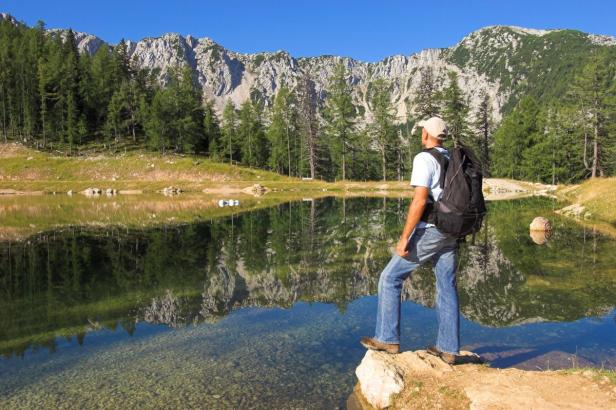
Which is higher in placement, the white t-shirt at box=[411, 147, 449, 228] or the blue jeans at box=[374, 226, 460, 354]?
the white t-shirt at box=[411, 147, 449, 228]

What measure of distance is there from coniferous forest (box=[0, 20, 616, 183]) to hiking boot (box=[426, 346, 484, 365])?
245 feet

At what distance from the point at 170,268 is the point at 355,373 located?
1074 cm

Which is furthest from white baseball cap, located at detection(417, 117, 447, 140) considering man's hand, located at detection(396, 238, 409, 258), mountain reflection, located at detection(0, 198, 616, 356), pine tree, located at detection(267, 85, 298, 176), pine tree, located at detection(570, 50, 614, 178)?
pine tree, located at detection(267, 85, 298, 176)

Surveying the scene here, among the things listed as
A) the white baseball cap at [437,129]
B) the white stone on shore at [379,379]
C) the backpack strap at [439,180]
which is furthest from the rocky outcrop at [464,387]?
the white baseball cap at [437,129]

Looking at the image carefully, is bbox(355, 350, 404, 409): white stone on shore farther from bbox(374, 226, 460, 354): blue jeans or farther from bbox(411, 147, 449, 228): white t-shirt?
bbox(411, 147, 449, 228): white t-shirt

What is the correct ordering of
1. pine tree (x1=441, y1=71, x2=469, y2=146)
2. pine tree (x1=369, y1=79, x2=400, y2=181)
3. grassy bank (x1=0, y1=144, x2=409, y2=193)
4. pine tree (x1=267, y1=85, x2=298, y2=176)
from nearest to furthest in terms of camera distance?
1. grassy bank (x1=0, y1=144, x2=409, y2=193)
2. pine tree (x1=441, y1=71, x2=469, y2=146)
3. pine tree (x1=369, y1=79, x2=400, y2=181)
4. pine tree (x1=267, y1=85, x2=298, y2=176)

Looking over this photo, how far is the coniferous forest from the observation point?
267 ft

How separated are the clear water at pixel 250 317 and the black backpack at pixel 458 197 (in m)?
2.72

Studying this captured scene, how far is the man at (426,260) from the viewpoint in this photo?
6734 millimetres

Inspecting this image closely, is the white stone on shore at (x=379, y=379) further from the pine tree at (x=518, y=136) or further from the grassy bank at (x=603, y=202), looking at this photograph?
the pine tree at (x=518, y=136)

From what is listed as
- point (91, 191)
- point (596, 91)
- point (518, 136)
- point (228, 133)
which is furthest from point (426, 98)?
point (91, 191)

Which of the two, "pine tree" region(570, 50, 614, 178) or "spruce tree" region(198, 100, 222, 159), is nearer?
"pine tree" region(570, 50, 614, 178)

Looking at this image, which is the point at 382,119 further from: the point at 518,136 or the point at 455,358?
the point at 455,358

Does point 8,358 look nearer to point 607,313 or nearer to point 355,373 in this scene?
point 355,373
